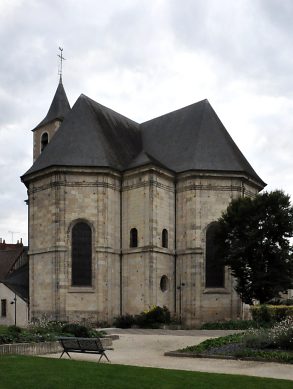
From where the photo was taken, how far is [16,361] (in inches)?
539

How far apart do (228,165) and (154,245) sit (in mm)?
7593

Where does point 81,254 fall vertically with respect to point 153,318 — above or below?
above

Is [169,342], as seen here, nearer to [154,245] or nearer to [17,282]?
[154,245]

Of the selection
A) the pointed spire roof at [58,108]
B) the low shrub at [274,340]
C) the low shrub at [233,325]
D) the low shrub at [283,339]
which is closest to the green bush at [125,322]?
the low shrub at [233,325]

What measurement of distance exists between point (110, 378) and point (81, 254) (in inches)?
962

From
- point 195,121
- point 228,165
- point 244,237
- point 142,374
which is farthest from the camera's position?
point 195,121

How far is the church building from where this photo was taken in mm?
34594

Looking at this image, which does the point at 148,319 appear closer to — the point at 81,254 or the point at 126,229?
the point at 81,254

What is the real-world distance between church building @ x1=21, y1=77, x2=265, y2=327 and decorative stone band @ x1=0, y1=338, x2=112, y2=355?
53.9ft

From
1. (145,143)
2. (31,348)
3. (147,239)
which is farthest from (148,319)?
(31,348)

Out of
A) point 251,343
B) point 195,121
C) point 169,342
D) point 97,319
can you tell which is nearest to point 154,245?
point 97,319

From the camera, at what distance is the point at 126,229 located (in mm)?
36312

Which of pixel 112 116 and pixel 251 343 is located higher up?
pixel 112 116

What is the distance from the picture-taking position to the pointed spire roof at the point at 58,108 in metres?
49.4
